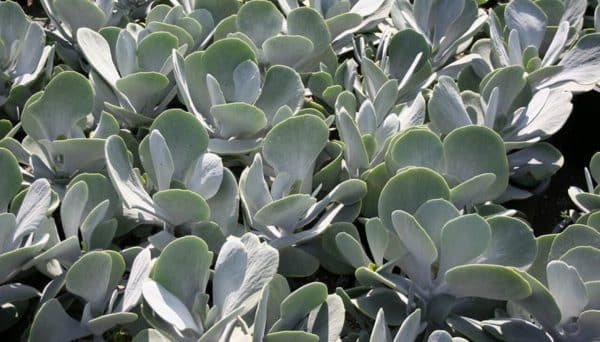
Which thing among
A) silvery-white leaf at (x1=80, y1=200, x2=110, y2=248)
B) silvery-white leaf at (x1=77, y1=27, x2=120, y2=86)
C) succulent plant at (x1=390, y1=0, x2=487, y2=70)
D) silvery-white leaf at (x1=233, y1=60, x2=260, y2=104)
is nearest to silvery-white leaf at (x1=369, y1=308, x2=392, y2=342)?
silvery-white leaf at (x1=80, y1=200, x2=110, y2=248)

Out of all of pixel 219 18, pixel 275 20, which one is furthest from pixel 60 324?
pixel 219 18

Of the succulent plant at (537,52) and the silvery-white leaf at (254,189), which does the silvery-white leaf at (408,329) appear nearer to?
the silvery-white leaf at (254,189)

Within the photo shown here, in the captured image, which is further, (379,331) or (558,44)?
(558,44)

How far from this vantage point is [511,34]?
1234 mm

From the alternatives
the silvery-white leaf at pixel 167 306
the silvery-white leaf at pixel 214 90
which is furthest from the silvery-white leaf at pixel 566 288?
the silvery-white leaf at pixel 214 90

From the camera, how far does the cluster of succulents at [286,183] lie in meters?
0.85

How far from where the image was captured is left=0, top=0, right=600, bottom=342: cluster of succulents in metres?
0.85

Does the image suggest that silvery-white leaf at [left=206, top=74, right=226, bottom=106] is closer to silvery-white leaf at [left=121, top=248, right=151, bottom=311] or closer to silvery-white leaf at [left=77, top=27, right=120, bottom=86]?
silvery-white leaf at [left=77, top=27, right=120, bottom=86]

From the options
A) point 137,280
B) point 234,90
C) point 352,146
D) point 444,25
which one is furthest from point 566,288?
point 444,25

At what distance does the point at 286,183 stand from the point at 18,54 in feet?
1.88

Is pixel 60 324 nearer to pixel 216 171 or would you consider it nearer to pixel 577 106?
pixel 216 171

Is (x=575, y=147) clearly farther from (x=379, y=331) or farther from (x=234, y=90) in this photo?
(x=379, y=331)

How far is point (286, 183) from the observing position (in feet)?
3.29

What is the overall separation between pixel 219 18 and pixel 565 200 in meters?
0.75
